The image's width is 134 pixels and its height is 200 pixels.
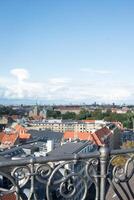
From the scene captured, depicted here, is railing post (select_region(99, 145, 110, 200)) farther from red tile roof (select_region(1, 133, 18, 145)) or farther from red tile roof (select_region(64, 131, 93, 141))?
red tile roof (select_region(1, 133, 18, 145))

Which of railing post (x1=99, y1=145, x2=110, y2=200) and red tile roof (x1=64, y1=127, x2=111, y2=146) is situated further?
red tile roof (x1=64, y1=127, x2=111, y2=146)

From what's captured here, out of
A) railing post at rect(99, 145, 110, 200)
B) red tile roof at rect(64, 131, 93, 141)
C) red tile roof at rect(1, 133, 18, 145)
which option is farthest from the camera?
red tile roof at rect(64, 131, 93, 141)

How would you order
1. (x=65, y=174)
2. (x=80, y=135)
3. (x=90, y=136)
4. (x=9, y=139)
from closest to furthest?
(x=65, y=174) → (x=90, y=136) → (x=9, y=139) → (x=80, y=135)

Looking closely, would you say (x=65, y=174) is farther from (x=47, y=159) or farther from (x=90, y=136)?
(x=90, y=136)

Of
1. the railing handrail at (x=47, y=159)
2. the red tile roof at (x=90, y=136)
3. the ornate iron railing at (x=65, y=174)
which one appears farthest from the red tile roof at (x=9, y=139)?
the railing handrail at (x=47, y=159)

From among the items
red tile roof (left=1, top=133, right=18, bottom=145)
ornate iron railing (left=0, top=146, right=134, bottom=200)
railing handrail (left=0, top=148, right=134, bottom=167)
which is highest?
railing handrail (left=0, top=148, right=134, bottom=167)

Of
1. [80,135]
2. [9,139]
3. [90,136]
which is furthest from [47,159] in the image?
[80,135]

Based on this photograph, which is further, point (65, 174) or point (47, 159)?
point (65, 174)

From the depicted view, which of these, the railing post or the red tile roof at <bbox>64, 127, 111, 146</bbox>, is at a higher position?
the railing post

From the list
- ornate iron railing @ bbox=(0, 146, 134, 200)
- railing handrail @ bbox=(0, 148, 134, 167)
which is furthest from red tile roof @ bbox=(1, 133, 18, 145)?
railing handrail @ bbox=(0, 148, 134, 167)
